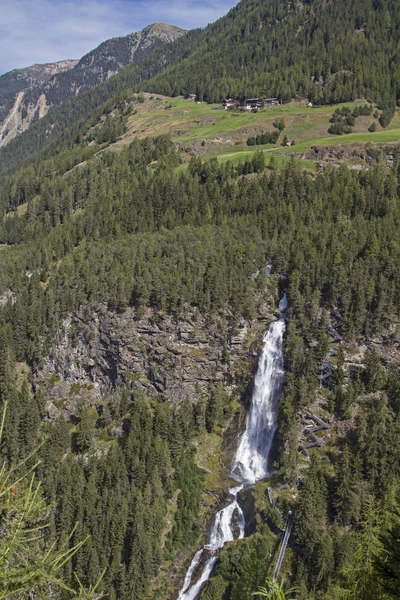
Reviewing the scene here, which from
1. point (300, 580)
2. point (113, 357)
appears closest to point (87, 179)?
point (113, 357)

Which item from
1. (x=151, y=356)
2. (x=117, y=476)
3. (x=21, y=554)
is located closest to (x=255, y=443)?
(x=117, y=476)

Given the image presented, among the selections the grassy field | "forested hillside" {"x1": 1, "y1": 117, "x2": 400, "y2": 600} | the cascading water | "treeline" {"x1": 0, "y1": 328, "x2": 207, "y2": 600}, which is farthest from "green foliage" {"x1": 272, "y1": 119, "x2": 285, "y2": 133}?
"treeline" {"x1": 0, "y1": 328, "x2": 207, "y2": 600}

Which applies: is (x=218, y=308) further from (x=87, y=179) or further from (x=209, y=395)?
(x=87, y=179)

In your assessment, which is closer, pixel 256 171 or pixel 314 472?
pixel 314 472

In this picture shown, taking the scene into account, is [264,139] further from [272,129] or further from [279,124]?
[272,129]

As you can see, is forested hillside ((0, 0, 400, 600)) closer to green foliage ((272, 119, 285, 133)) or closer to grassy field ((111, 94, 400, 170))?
grassy field ((111, 94, 400, 170))

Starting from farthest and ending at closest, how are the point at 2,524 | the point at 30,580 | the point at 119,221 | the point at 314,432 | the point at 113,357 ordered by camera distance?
the point at 119,221, the point at 113,357, the point at 314,432, the point at 2,524, the point at 30,580
